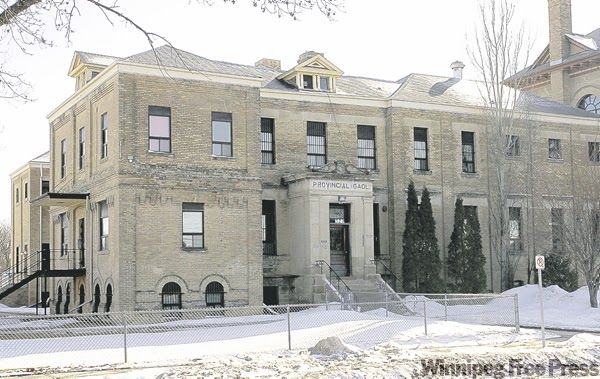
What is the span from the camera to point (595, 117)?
145 ft

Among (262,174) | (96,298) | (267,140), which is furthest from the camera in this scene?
(267,140)

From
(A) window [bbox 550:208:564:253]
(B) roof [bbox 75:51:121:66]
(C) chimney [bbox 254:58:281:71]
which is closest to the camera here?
(A) window [bbox 550:208:564:253]

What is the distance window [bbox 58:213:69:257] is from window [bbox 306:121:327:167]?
11.5 meters

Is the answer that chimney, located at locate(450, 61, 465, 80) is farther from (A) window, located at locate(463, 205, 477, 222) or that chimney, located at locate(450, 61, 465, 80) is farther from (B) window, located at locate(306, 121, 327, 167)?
(B) window, located at locate(306, 121, 327, 167)

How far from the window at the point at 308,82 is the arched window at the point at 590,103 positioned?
75.2ft

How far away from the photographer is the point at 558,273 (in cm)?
3781

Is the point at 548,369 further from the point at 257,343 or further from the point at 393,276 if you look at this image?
the point at 393,276

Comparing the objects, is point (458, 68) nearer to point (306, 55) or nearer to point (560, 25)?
point (306, 55)

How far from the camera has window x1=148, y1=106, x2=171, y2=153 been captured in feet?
100

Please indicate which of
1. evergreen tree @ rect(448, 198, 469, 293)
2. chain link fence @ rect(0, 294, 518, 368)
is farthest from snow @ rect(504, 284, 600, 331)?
evergreen tree @ rect(448, 198, 469, 293)

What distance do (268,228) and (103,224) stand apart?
7.11 metres

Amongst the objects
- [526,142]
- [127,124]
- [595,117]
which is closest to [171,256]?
[127,124]

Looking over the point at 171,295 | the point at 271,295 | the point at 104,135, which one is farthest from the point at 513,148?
the point at 104,135

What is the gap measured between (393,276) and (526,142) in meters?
10.4
